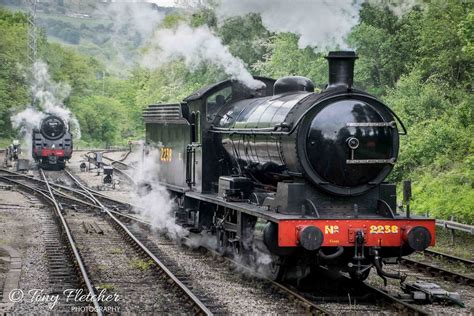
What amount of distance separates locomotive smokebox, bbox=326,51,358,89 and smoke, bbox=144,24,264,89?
3502 millimetres

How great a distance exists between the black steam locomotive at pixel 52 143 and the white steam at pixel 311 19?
86.4ft

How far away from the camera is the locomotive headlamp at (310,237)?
9469mm

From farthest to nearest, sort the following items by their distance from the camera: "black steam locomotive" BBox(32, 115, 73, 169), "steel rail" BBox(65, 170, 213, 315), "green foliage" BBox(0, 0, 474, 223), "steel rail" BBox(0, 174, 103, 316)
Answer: "black steam locomotive" BBox(32, 115, 73, 169) → "green foliage" BBox(0, 0, 474, 223) → "steel rail" BBox(0, 174, 103, 316) → "steel rail" BBox(65, 170, 213, 315)

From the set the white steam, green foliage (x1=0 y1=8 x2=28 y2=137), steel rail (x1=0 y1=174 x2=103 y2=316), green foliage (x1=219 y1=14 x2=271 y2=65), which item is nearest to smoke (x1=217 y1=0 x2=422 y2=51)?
the white steam

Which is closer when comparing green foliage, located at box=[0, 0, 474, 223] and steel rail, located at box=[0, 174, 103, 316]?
steel rail, located at box=[0, 174, 103, 316]

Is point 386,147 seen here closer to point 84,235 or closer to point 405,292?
point 405,292

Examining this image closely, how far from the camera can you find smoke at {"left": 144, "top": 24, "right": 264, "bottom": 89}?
14148mm

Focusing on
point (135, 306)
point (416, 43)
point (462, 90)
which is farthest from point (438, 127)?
point (135, 306)

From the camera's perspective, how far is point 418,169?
18859 mm

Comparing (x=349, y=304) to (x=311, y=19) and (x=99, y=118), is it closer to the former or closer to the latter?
(x=311, y=19)

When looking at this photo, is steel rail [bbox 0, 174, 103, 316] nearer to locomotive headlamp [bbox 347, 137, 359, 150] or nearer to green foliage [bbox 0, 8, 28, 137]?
locomotive headlamp [bbox 347, 137, 359, 150]

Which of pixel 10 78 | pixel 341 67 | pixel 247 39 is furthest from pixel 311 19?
pixel 10 78

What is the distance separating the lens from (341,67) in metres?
10.3

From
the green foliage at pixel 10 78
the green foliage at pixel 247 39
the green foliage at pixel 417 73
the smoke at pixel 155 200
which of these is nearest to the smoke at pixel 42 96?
the green foliage at pixel 10 78
